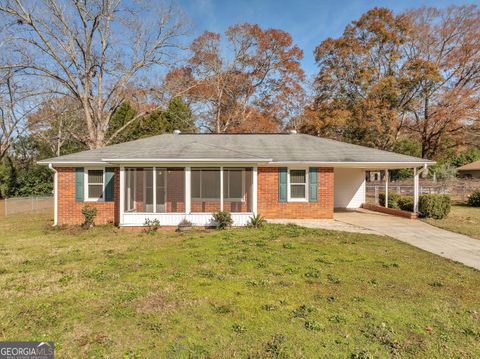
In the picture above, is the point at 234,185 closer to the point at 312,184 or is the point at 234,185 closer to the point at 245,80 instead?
the point at 312,184

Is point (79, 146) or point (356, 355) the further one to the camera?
point (79, 146)

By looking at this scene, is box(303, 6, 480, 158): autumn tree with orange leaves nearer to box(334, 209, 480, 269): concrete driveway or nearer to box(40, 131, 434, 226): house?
box(40, 131, 434, 226): house

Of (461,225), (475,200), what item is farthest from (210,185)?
(475,200)

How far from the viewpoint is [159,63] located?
21531 millimetres

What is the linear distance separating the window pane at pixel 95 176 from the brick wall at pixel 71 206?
68cm

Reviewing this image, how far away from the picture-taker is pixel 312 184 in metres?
12.1

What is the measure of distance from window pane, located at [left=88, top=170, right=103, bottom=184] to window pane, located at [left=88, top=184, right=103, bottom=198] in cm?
17

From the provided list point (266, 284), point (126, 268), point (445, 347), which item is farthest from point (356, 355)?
point (126, 268)

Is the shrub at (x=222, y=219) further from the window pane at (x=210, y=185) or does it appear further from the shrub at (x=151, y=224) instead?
the window pane at (x=210, y=185)

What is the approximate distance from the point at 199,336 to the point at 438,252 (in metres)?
6.68

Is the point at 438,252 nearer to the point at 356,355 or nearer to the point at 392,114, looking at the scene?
the point at 356,355

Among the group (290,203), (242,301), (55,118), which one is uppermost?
(55,118)

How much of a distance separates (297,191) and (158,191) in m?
6.45

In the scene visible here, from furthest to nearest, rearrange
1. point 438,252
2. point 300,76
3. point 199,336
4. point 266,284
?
point 300,76 → point 438,252 → point 266,284 → point 199,336
